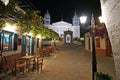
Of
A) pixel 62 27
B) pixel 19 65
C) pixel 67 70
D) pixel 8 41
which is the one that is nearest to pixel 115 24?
pixel 19 65

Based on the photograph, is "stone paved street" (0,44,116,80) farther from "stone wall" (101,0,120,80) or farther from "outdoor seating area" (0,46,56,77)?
"stone wall" (101,0,120,80)

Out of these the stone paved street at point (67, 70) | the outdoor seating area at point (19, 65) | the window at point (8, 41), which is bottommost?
the stone paved street at point (67, 70)

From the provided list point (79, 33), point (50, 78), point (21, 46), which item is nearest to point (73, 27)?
point (79, 33)

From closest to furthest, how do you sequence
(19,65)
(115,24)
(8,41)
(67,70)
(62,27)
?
(115,24) → (19,65) → (67,70) → (8,41) → (62,27)

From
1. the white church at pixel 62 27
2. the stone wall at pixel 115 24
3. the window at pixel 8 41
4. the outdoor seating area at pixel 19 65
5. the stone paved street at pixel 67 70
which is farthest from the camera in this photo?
the white church at pixel 62 27

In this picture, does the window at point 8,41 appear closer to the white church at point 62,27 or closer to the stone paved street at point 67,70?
the stone paved street at point 67,70

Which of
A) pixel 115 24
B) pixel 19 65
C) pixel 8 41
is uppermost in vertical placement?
pixel 115 24

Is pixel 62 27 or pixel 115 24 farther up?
pixel 62 27

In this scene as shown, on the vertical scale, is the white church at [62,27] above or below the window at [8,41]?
above

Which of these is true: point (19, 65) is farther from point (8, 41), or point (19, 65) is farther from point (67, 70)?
point (8, 41)

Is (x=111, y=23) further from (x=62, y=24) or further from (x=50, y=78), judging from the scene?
(x=62, y=24)

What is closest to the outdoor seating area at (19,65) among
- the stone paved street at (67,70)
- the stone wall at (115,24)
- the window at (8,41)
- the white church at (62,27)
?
the stone paved street at (67,70)

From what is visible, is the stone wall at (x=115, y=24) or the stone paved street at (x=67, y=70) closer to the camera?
the stone wall at (x=115, y=24)

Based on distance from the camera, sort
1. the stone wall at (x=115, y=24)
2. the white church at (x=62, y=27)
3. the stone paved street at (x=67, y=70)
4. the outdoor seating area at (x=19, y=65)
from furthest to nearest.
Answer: the white church at (x=62, y=27)
the outdoor seating area at (x=19, y=65)
the stone paved street at (x=67, y=70)
the stone wall at (x=115, y=24)
